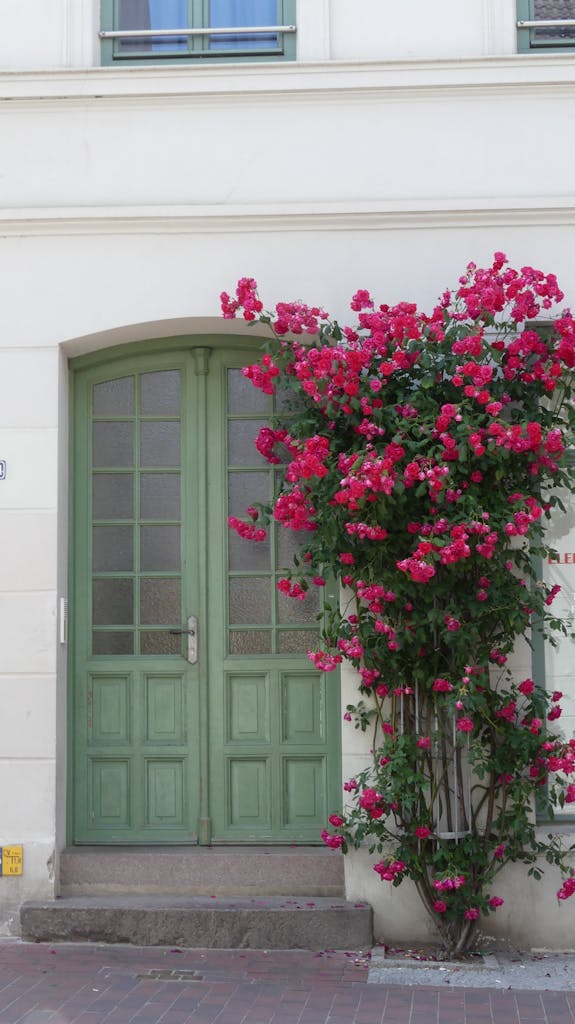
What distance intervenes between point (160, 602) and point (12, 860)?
160 cm

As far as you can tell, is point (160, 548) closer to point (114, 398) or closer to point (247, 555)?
point (247, 555)

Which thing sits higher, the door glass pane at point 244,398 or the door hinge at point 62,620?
the door glass pane at point 244,398

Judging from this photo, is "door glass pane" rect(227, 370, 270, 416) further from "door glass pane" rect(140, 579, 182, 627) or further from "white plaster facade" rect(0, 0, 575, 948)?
"door glass pane" rect(140, 579, 182, 627)

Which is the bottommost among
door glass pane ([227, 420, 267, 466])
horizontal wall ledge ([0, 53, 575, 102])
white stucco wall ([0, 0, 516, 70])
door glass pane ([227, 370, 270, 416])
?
door glass pane ([227, 420, 267, 466])

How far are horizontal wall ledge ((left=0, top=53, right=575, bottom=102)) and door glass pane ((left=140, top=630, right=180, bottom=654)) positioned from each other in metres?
2.99

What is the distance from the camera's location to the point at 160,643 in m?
6.98

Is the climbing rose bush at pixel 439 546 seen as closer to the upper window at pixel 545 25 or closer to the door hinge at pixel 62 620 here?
the door hinge at pixel 62 620

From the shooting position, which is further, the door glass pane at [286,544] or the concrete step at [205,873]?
the door glass pane at [286,544]

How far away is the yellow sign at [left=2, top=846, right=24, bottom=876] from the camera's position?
21.5 feet

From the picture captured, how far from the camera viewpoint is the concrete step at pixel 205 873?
A: 21.6 feet

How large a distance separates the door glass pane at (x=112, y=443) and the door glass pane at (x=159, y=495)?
17 cm

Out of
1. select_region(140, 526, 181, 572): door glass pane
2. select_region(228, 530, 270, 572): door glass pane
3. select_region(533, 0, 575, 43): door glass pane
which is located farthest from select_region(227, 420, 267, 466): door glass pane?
select_region(533, 0, 575, 43): door glass pane

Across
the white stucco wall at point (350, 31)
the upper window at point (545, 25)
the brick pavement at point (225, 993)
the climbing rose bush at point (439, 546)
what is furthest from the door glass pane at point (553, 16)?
the brick pavement at point (225, 993)

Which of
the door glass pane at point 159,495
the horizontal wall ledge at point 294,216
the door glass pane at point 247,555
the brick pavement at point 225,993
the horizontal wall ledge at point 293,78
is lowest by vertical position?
the brick pavement at point 225,993
